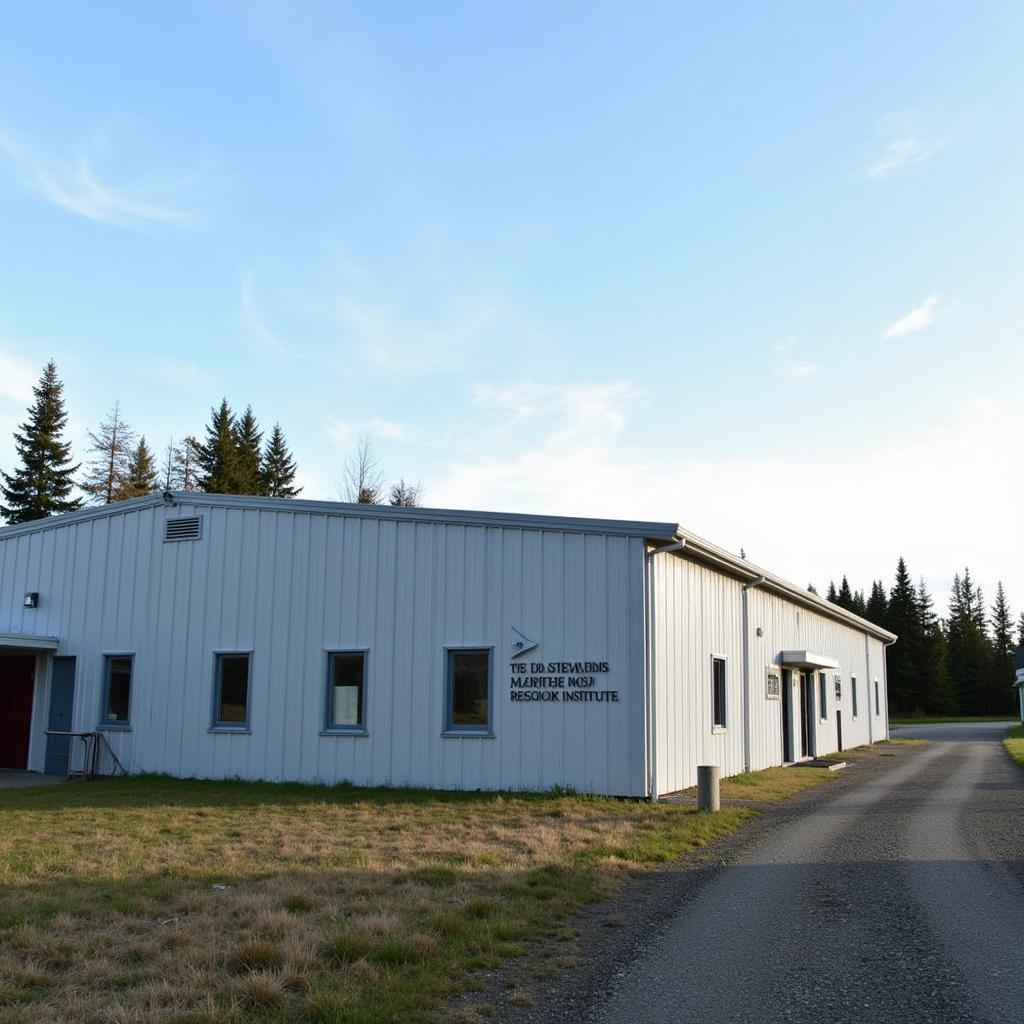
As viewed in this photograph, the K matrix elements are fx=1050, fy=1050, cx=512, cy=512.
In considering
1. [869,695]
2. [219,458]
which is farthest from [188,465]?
[869,695]

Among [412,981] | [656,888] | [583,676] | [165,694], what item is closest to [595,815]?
[583,676]

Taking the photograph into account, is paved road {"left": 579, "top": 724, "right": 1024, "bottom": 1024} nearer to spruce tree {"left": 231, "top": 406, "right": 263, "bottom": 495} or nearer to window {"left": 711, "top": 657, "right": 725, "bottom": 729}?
window {"left": 711, "top": 657, "right": 725, "bottom": 729}

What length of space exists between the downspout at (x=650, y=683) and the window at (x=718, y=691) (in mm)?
3736

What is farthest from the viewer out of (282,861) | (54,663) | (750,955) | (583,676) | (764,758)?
(764,758)

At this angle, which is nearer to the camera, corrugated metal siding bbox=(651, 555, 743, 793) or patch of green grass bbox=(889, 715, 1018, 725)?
corrugated metal siding bbox=(651, 555, 743, 793)

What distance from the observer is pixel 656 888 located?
949 centimetres

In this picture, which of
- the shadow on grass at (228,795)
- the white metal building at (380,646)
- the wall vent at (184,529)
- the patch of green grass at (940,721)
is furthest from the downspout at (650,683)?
the patch of green grass at (940,721)

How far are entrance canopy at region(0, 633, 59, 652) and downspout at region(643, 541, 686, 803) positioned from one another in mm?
12259

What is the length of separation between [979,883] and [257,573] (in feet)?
43.7

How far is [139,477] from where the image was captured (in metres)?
56.3

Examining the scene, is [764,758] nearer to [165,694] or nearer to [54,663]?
[165,694]

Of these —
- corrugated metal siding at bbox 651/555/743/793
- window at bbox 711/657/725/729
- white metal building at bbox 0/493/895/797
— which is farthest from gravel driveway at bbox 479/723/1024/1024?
window at bbox 711/657/725/729

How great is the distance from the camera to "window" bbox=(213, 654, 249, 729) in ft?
62.7

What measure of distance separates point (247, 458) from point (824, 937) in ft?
207
